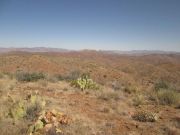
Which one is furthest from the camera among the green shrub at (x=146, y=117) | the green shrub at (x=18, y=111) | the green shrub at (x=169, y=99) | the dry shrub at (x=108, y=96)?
the dry shrub at (x=108, y=96)

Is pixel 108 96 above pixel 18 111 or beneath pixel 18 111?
beneath

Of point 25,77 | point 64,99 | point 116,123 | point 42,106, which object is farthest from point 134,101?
point 25,77

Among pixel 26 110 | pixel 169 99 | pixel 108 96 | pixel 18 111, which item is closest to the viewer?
pixel 18 111

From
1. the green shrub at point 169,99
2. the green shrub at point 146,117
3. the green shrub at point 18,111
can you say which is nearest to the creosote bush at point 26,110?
the green shrub at point 18,111

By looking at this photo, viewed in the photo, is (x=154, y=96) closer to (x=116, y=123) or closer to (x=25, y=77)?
(x=116, y=123)

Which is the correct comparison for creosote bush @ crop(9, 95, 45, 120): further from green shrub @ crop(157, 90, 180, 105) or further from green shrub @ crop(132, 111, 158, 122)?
green shrub @ crop(157, 90, 180, 105)

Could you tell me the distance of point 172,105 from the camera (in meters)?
12.4

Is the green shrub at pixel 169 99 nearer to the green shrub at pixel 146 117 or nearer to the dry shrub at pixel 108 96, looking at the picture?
the dry shrub at pixel 108 96

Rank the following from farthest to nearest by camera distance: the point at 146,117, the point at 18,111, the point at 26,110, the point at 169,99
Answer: the point at 169,99 → the point at 146,117 → the point at 26,110 → the point at 18,111

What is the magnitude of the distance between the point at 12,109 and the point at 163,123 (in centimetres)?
500

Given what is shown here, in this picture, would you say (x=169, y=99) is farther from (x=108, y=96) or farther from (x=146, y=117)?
(x=146, y=117)

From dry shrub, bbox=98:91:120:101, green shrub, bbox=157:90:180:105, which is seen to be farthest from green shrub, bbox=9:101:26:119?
green shrub, bbox=157:90:180:105

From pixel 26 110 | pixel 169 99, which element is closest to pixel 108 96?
pixel 169 99

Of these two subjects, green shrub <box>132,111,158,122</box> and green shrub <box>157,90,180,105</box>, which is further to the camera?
green shrub <box>157,90,180,105</box>
